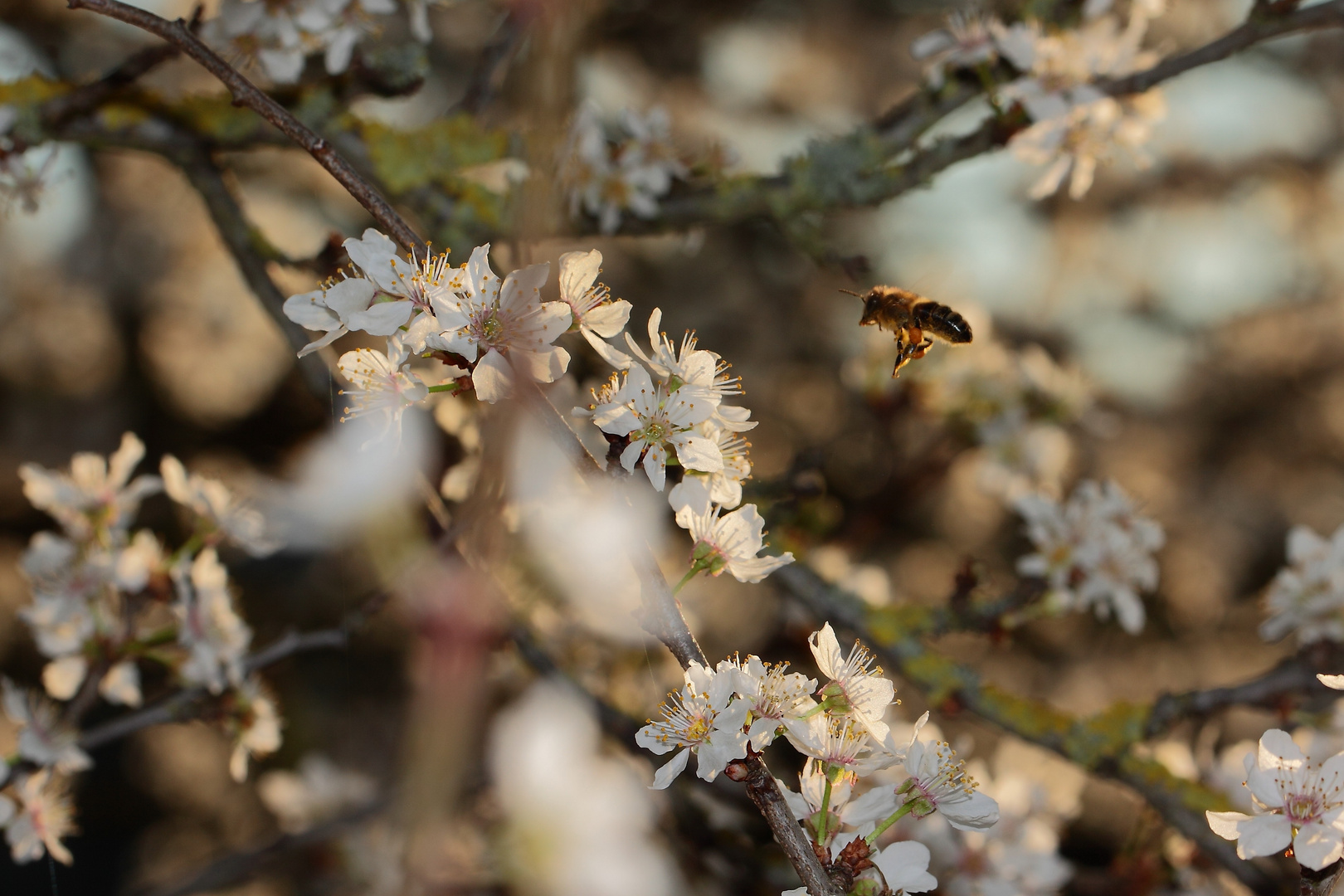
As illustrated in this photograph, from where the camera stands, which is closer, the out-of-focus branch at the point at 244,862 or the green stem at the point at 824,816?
the green stem at the point at 824,816

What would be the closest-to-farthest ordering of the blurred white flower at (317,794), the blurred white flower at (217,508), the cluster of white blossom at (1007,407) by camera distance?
the blurred white flower at (217,508) < the cluster of white blossom at (1007,407) < the blurred white flower at (317,794)

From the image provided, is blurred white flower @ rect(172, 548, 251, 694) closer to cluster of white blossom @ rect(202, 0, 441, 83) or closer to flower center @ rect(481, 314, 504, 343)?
cluster of white blossom @ rect(202, 0, 441, 83)

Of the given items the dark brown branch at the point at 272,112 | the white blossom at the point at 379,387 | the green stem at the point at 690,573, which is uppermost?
the dark brown branch at the point at 272,112

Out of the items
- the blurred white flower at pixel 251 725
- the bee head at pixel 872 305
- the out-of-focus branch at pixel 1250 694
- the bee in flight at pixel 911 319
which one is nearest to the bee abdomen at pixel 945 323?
the bee in flight at pixel 911 319

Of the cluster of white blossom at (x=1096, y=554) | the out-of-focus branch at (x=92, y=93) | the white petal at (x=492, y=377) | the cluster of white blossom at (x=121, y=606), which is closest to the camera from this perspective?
the white petal at (x=492, y=377)

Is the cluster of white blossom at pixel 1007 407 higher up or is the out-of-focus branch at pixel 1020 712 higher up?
the cluster of white blossom at pixel 1007 407

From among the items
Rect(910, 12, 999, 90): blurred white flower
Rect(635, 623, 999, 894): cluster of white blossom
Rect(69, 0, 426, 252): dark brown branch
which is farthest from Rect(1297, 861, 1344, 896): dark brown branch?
Rect(910, 12, 999, 90): blurred white flower

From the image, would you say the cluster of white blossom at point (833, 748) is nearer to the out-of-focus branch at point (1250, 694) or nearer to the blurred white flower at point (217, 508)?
the out-of-focus branch at point (1250, 694)
